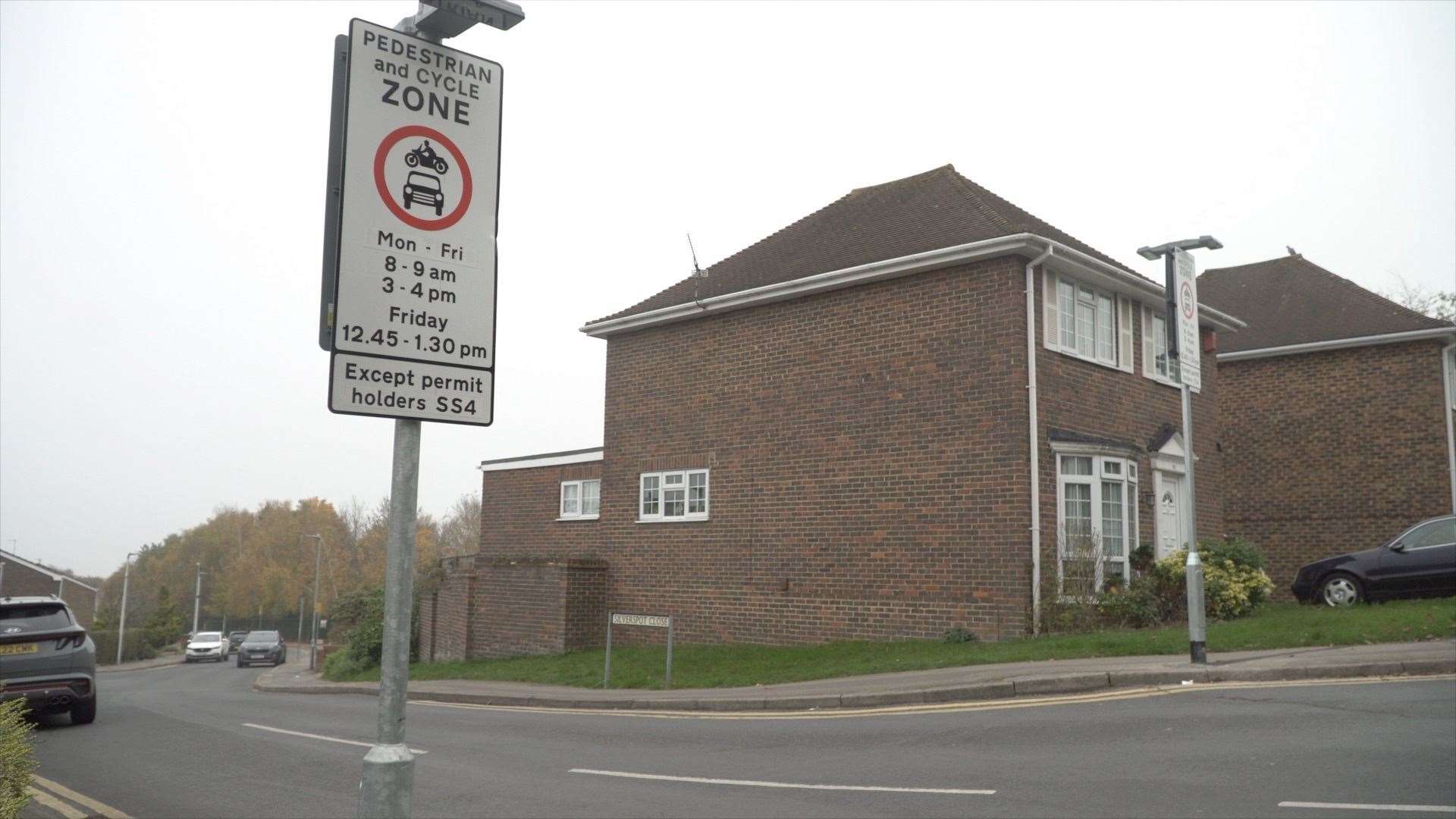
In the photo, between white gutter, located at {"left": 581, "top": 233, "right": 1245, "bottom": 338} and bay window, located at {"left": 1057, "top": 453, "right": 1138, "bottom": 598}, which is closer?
bay window, located at {"left": 1057, "top": 453, "right": 1138, "bottom": 598}

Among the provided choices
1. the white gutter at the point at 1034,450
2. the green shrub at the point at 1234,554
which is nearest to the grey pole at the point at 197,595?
the white gutter at the point at 1034,450

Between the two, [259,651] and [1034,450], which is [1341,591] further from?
[259,651]

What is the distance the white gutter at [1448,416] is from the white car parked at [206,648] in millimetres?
60162

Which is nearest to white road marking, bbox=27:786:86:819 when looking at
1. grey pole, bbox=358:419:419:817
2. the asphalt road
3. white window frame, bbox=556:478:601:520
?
the asphalt road

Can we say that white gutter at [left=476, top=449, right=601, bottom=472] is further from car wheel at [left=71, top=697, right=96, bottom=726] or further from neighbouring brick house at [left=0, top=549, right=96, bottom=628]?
neighbouring brick house at [left=0, top=549, right=96, bottom=628]

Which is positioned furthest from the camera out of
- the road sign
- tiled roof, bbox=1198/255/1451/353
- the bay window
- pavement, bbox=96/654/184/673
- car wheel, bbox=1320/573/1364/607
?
pavement, bbox=96/654/184/673

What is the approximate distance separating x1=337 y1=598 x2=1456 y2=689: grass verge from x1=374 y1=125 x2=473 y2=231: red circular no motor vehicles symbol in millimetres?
13216

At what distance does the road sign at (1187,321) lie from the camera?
14477 mm

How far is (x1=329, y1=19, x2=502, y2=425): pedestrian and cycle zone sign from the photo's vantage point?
3121mm

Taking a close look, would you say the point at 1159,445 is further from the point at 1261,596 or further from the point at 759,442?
the point at 759,442

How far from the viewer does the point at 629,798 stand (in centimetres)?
864

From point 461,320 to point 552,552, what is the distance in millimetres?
23650

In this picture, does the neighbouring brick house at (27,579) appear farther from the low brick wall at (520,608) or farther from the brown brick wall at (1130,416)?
the brown brick wall at (1130,416)

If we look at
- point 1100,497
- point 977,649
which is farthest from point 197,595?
point 977,649
